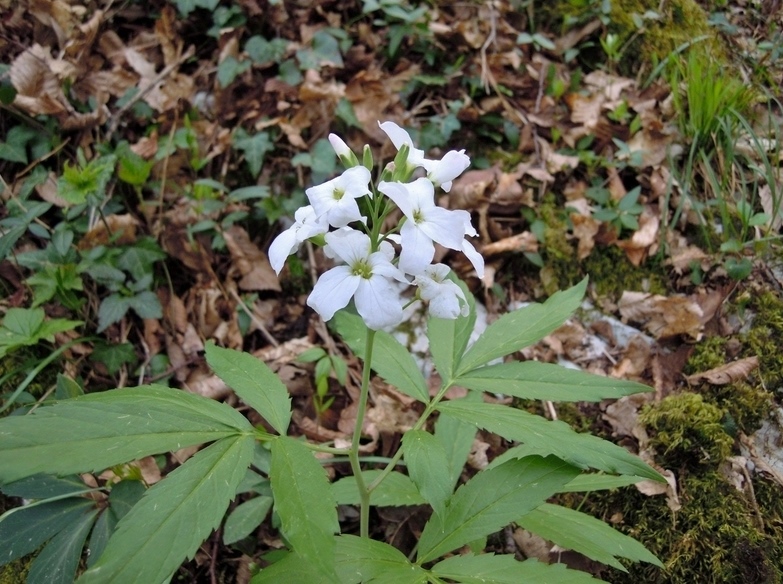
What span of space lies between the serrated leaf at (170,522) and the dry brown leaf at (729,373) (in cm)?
210

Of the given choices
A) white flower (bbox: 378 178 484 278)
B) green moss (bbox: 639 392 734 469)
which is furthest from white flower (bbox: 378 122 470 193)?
green moss (bbox: 639 392 734 469)

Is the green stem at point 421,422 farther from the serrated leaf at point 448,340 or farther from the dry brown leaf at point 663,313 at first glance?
the dry brown leaf at point 663,313

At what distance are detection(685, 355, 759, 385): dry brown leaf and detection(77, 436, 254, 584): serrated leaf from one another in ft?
6.88

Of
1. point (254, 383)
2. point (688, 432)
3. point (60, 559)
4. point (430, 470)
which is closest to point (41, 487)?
point (60, 559)

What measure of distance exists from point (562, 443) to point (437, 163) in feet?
2.83

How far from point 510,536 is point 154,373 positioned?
6.09ft

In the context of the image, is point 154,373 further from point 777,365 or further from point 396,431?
point 777,365

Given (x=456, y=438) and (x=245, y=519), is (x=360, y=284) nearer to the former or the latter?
(x=456, y=438)

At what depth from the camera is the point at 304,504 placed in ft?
4.21

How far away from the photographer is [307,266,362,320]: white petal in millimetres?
1377

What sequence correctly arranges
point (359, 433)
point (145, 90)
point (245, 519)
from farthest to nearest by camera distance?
point (145, 90)
point (245, 519)
point (359, 433)

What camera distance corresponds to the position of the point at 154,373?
8.93 ft

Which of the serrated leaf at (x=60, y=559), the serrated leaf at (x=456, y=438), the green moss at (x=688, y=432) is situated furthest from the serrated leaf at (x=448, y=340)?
the serrated leaf at (x=60, y=559)

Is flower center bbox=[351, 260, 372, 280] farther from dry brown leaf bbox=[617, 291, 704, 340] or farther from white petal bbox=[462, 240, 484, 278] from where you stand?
dry brown leaf bbox=[617, 291, 704, 340]
